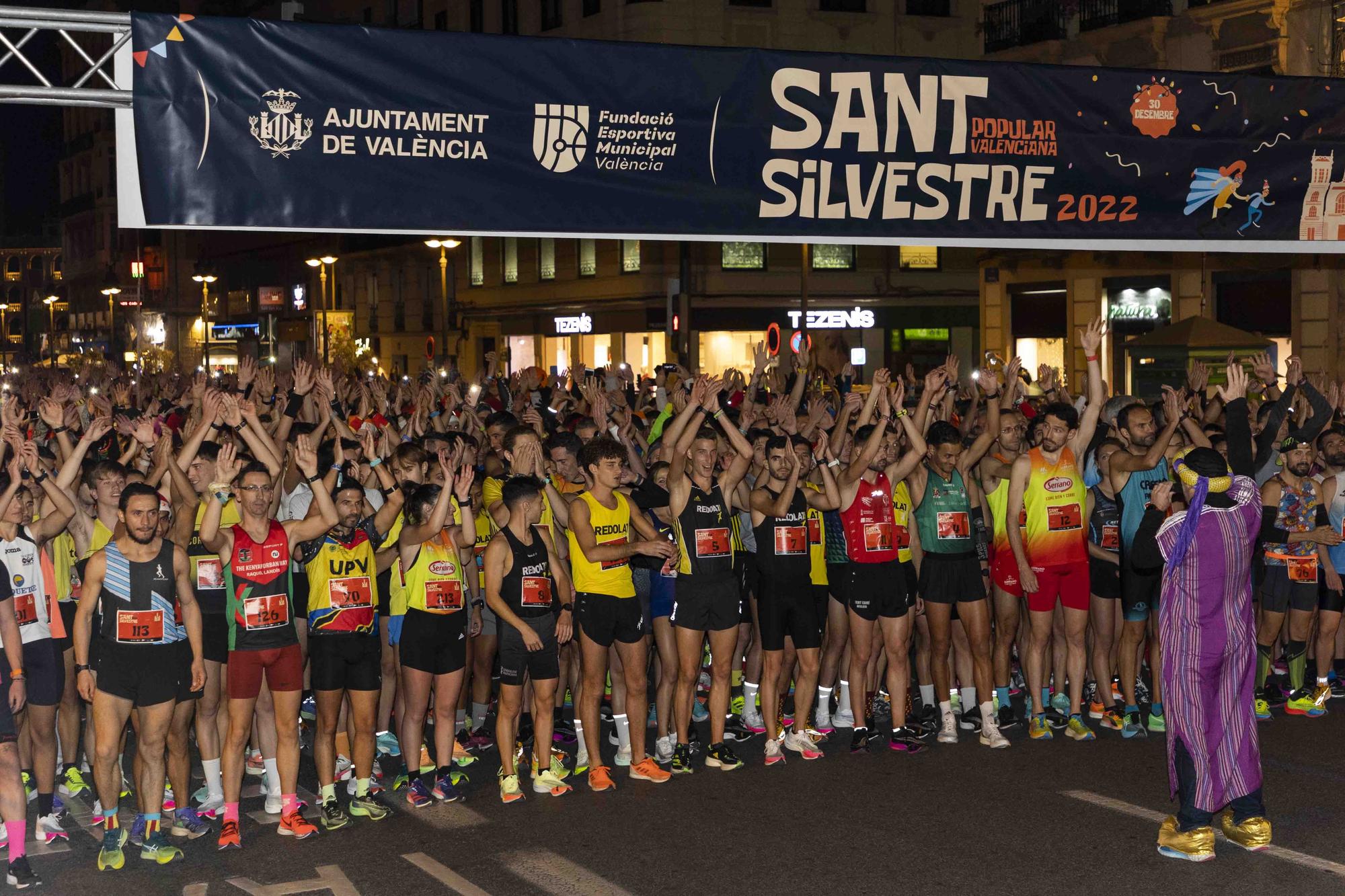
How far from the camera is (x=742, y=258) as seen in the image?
38844 mm

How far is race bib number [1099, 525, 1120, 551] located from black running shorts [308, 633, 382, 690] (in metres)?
4.94

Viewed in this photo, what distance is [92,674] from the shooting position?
7395 millimetres

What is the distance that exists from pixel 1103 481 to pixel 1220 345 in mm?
9713

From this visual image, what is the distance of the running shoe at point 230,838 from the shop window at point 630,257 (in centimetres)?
3168

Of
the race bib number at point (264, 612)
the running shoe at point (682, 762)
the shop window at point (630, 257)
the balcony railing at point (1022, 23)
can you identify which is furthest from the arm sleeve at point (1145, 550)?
the shop window at point (630, 257)

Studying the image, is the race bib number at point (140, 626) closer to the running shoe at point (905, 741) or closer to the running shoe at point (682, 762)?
the running shoe at point (682, 762)

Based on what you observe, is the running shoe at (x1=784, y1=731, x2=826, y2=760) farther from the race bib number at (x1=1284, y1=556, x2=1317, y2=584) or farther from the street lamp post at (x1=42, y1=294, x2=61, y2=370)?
the street lamp post at (x1=42, y1=294, x2=61, y2=370)

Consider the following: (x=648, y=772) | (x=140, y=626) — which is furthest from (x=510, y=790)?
(x=140, y=626)

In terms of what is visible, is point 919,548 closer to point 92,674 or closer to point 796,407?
point 796,407

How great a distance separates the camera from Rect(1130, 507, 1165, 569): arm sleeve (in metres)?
9.40

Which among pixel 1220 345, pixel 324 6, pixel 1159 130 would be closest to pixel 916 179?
pixel 1159 130

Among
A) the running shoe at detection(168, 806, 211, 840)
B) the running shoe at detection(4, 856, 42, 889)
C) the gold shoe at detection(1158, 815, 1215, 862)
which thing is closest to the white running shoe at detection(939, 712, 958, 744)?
the gold shoe at detection(1158, 815, 1215, 862)

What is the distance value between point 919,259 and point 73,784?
34.2 meters

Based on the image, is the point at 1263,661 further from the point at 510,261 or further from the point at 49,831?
the point at 510,261
